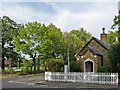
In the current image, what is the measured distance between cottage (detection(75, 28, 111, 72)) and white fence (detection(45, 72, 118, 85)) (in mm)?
6012

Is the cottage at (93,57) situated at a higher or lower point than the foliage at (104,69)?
higher

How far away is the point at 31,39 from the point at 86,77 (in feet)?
64.0

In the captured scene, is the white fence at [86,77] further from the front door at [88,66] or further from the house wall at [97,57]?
the front door at [88,66]

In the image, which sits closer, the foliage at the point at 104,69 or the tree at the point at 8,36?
the foliage at the point at 104,69

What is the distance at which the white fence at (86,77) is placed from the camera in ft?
75.3

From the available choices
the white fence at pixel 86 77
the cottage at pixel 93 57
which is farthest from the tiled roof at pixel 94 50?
the white fence at pixel 86 77

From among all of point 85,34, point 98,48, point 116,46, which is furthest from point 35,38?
point 85,34

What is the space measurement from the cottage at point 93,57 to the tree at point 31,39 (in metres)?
10.6

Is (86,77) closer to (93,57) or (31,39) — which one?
(93,57)

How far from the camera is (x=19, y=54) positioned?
149 ft

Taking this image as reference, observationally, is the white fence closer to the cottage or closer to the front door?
the cottage

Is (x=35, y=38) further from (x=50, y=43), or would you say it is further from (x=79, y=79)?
(x=79, y=79)

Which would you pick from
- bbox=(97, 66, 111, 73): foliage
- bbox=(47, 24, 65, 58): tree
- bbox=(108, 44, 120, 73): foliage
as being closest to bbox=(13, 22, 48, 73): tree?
bbox=(47, 24, 65, 58): tree

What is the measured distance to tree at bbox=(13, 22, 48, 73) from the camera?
4116 centimetres
